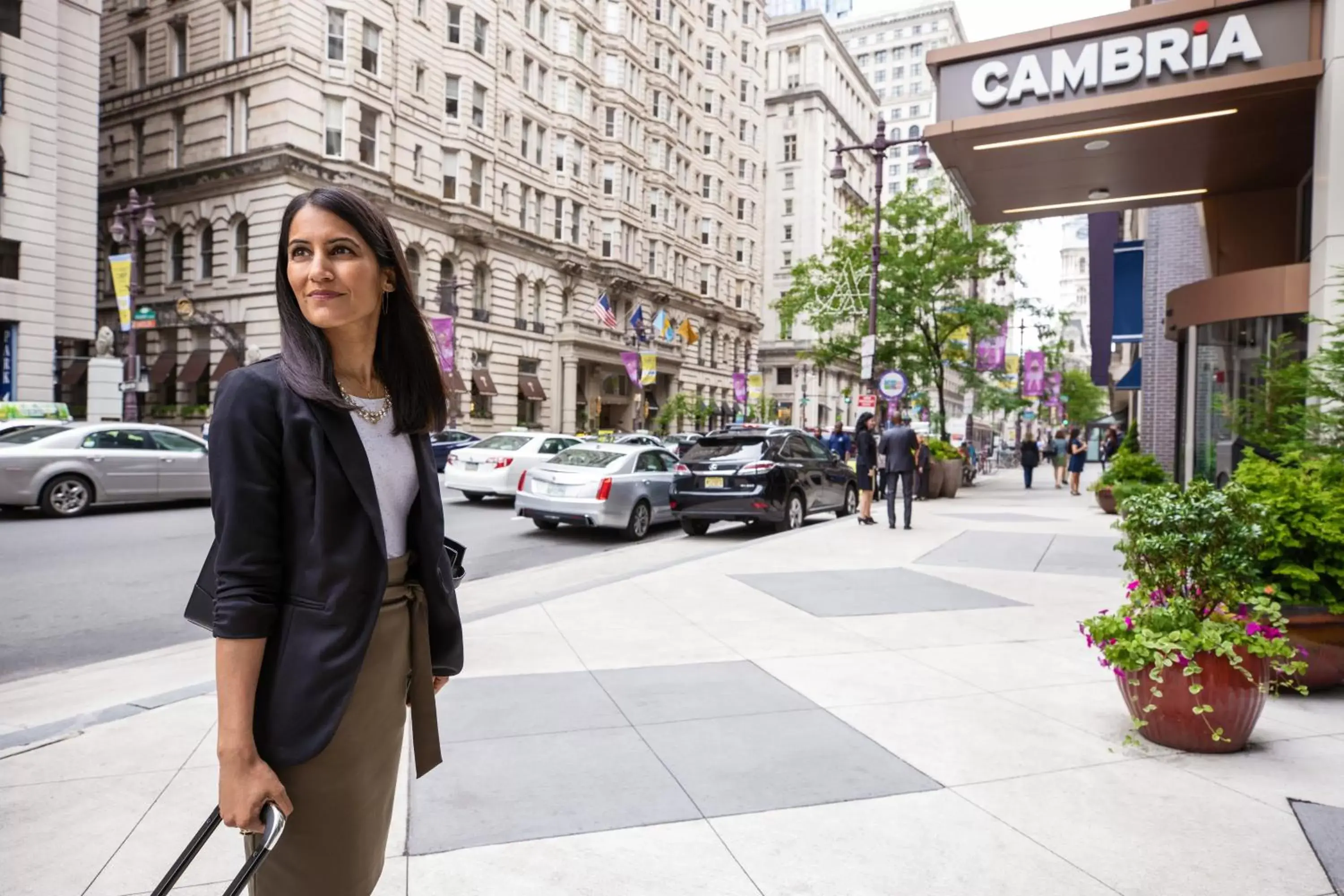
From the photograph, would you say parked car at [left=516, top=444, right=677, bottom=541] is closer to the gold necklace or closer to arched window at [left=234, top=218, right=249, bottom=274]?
the gold necklace

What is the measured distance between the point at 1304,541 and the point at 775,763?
12.4 ft

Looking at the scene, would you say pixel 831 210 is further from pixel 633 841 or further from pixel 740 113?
pixel 633 841

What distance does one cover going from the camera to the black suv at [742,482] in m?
14.2

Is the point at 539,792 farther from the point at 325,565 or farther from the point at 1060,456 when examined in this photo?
the point at 1060,456

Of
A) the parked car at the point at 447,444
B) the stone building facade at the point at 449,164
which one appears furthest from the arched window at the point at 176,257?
the parked car at the point at 447,444

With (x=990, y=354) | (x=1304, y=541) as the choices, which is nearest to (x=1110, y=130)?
(x=1304, y=541)

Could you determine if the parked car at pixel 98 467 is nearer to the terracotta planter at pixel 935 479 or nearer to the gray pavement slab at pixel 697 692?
the gray pavement slab at pixel 697 692

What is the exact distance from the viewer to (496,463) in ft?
59.8

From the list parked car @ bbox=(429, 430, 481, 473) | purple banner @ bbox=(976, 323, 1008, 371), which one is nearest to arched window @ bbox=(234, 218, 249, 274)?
parked car @ bbox=(429, 430, 481, 473)

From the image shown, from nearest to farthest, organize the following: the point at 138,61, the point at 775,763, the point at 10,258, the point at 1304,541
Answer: the point at 775,763 < the point at 1304,541 < the point at 10,258 < the point at 138,61

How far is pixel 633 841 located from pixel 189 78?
1677 inches

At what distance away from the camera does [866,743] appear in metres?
4.57

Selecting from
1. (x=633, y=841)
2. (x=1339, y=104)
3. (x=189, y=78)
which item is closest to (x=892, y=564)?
(x=1339, y=104)

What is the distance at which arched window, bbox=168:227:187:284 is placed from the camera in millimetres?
38062
